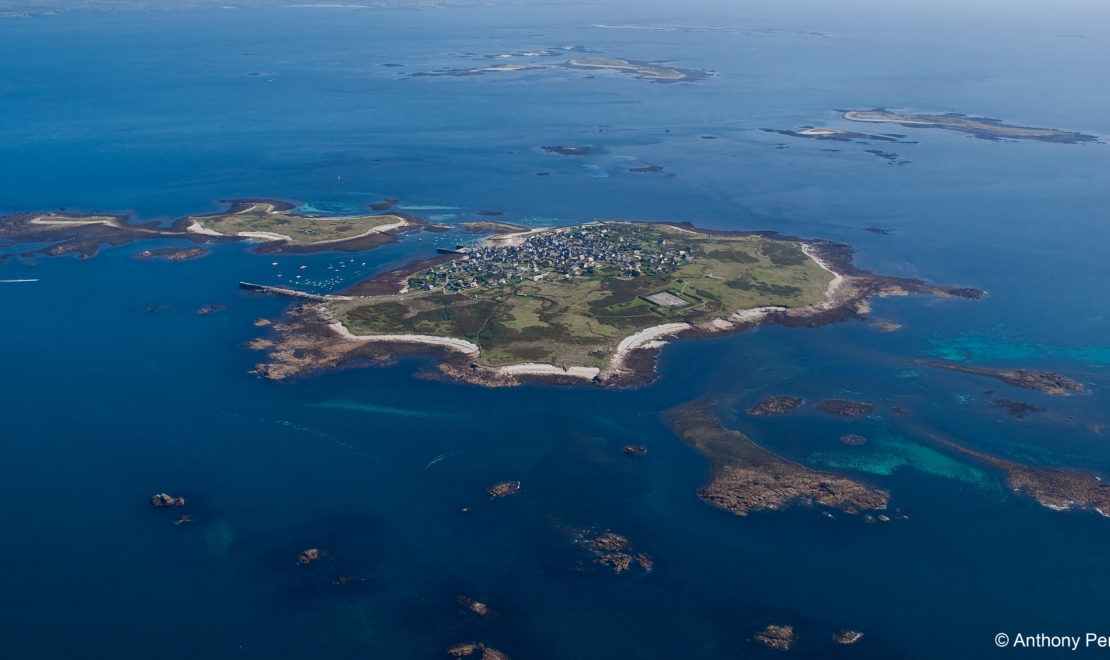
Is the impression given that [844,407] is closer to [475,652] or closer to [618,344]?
[618,344]

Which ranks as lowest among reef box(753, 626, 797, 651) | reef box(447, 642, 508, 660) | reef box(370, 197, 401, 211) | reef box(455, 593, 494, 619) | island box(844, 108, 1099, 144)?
reef box(447, 642, 508, 660)

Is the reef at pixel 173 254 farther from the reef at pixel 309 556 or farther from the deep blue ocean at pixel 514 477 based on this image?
the reef at pixel 309 556

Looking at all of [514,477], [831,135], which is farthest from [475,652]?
[831,135]

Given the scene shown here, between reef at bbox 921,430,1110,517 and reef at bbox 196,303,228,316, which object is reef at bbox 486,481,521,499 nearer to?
reef at bbox 921,430,1110,517

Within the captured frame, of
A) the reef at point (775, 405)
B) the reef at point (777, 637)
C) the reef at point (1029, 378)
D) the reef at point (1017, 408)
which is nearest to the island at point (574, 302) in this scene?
the reef at point (775, 405)

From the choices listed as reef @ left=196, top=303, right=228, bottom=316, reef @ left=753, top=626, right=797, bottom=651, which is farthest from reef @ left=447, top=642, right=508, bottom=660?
reef @ left=196, top=303, right=228, bottom=316

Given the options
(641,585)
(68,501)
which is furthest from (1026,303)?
(68,501)
